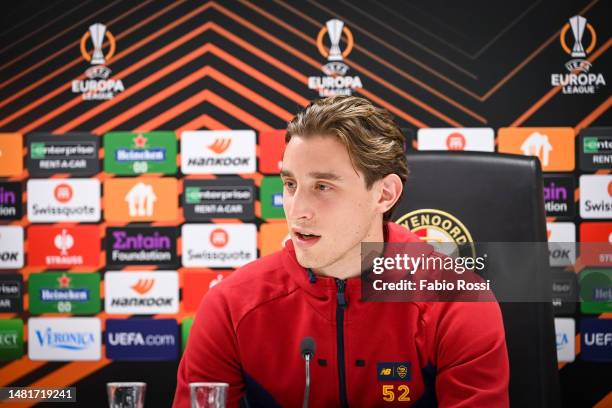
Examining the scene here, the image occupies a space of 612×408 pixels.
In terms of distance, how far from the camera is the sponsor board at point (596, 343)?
10.3 ft

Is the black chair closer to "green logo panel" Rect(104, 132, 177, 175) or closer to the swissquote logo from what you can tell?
"green logo panel" Rect(104, 132, 177, 175)

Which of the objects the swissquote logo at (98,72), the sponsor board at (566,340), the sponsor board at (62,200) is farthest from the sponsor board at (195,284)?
the sponsor board at (566,340)

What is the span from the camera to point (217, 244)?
10.5ft

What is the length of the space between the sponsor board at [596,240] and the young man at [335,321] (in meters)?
1.90

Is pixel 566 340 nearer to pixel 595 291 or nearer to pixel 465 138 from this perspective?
pixel 595 291

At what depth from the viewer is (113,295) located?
3.22 m

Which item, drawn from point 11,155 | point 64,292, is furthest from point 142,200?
point 11,155

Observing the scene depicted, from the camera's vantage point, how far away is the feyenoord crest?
182cm

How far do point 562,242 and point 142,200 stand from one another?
6.46 ft

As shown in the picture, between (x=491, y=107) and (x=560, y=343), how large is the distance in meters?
1.13

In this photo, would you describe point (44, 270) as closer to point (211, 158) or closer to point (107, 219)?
point (107, 219)

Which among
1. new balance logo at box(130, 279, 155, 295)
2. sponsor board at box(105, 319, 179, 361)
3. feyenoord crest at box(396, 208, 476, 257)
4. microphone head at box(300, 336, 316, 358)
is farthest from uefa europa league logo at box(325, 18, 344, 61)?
microphone head at box(300, 336, 316, 358)

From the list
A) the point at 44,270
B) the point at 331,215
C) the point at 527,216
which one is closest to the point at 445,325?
the point at 331,215

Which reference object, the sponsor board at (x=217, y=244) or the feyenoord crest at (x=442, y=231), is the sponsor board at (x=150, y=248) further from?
the feyenoord crest at (x=442, y=231)
